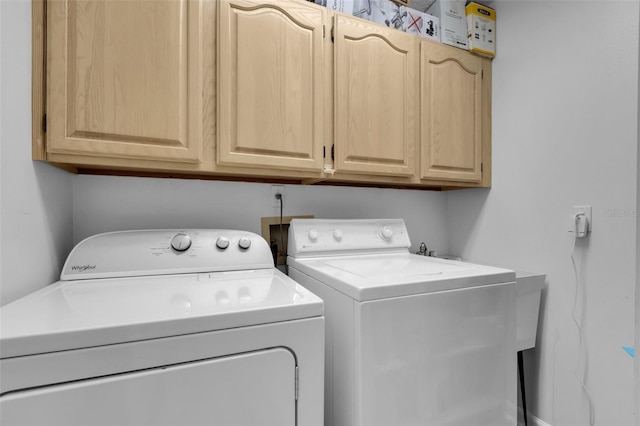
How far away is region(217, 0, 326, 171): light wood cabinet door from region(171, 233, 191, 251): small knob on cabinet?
1.18 feet

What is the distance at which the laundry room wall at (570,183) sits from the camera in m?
1.29

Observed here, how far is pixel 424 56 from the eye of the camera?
65.6 inches

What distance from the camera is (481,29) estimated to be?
180 cm

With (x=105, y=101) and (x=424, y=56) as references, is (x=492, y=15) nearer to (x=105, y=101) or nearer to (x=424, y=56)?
(x=424, y=56)

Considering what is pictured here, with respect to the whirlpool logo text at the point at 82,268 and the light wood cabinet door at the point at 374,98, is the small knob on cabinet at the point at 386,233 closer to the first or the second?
the light wood cabinet door at the point at 374,98

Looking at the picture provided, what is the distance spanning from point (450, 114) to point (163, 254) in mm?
1650

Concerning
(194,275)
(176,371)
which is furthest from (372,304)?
(194,275)

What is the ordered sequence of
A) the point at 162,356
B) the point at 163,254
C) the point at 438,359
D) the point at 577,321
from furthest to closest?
the point at 577,321 → the point at 163,254 → the point at 438,359 → the point at 162,356

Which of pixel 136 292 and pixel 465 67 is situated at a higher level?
pixel 465 67

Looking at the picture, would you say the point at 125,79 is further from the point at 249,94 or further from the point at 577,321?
the point at 577,321

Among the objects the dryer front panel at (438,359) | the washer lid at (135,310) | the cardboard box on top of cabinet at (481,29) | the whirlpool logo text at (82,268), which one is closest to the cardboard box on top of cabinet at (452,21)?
the cardboard box on top of cabinet at (481,29)

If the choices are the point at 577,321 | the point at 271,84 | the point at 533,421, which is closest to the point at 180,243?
the point at 271,84

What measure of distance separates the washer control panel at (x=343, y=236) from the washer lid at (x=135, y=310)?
445 millimetres

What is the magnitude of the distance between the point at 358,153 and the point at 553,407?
1653 millimetres
